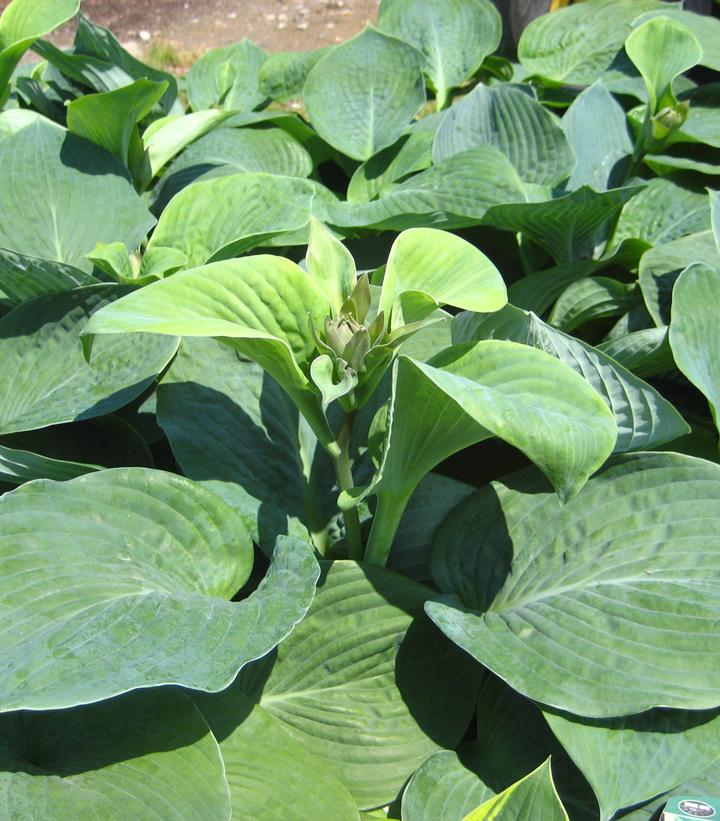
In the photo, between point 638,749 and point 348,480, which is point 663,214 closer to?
point 348,480

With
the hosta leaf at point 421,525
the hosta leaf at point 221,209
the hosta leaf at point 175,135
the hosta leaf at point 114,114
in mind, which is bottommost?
the hosta leaf at point 421,525

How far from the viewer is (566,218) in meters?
1.57

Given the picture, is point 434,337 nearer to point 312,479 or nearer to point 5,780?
point 312,479

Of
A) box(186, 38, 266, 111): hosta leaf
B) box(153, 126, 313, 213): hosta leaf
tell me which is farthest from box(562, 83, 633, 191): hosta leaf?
box(186, 38, 266, 111): hosta leaf

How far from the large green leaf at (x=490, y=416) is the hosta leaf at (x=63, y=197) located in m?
0.76

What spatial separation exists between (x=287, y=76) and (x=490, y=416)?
169 cm

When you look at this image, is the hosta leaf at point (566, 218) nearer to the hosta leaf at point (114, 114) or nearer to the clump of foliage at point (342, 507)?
the clump of foliage at point (342, 507)

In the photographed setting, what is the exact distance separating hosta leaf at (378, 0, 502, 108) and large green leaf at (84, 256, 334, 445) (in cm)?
146

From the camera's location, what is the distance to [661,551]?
113 cm

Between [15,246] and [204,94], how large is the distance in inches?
40.0

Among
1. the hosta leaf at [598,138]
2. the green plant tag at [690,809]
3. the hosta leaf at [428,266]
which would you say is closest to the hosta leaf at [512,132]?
the hosta leaf at [598,138]

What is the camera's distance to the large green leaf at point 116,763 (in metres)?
0.94

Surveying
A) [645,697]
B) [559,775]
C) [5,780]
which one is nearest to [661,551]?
[645,697]

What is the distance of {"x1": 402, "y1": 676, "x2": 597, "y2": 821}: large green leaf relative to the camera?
1062 millimetres
